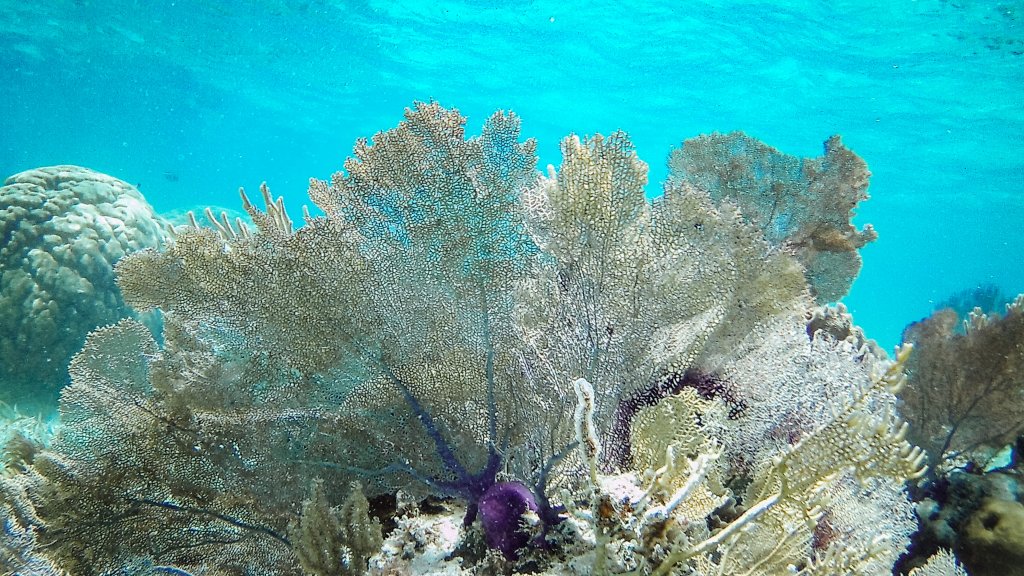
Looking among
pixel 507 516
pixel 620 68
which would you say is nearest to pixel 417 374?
pixel 507 516

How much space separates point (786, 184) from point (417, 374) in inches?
208

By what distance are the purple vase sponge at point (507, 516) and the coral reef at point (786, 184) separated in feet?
15.6

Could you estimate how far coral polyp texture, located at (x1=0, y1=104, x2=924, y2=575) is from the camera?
2.45 m

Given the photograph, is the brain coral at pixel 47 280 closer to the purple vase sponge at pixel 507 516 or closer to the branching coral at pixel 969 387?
the purple vase sponge at pixel 507 516

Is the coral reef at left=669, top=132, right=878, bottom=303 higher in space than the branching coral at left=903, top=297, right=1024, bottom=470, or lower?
higher

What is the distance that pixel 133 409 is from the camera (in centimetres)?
286

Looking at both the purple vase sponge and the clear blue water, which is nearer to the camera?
the purple vase sponge

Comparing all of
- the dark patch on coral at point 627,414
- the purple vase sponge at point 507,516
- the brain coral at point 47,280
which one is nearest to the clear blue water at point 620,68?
the brain coral at point 47,280

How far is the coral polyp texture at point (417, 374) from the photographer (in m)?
2.45

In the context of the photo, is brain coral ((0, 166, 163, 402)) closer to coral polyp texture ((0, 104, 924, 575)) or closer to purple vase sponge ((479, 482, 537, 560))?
coral polyp texture ((0, 104, 924, 575))

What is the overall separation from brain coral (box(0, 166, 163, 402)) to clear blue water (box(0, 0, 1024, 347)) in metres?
7.46

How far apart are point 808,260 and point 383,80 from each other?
43245 millimetres

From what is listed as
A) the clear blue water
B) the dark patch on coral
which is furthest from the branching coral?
the clear blue water

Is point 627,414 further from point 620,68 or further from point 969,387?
point 620,68
